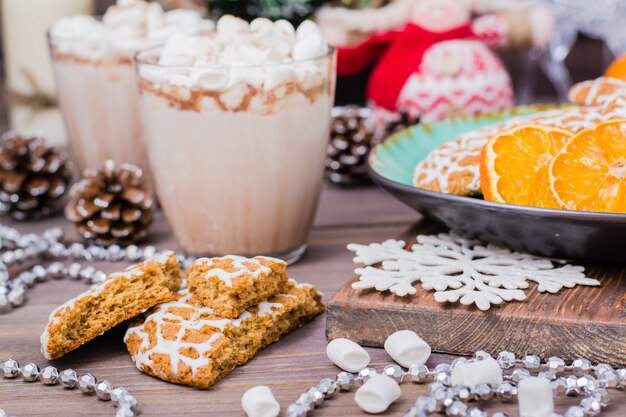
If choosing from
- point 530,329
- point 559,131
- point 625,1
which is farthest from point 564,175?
point 625,1

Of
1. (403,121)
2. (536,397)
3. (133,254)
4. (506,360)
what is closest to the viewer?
(536,397)

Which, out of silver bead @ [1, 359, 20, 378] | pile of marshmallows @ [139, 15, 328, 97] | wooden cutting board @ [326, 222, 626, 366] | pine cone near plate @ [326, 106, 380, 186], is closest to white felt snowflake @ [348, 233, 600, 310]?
wooden cutting board @ [326, 222, 626, 366]

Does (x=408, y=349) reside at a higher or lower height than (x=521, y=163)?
lower

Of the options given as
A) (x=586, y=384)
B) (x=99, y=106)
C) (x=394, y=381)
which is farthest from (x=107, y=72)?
(x=586, y=384)

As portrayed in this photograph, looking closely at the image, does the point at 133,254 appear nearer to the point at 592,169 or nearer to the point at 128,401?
the point at 128,401

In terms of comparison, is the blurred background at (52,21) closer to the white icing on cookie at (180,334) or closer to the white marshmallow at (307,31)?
the white marshmallow at (307,31)

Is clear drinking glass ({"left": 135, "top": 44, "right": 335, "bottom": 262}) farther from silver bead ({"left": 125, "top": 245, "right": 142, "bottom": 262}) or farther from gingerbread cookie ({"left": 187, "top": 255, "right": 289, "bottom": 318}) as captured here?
gingerbread cookie ({"left": 187, "top": 255, "right": 289, "bottom": 318})
